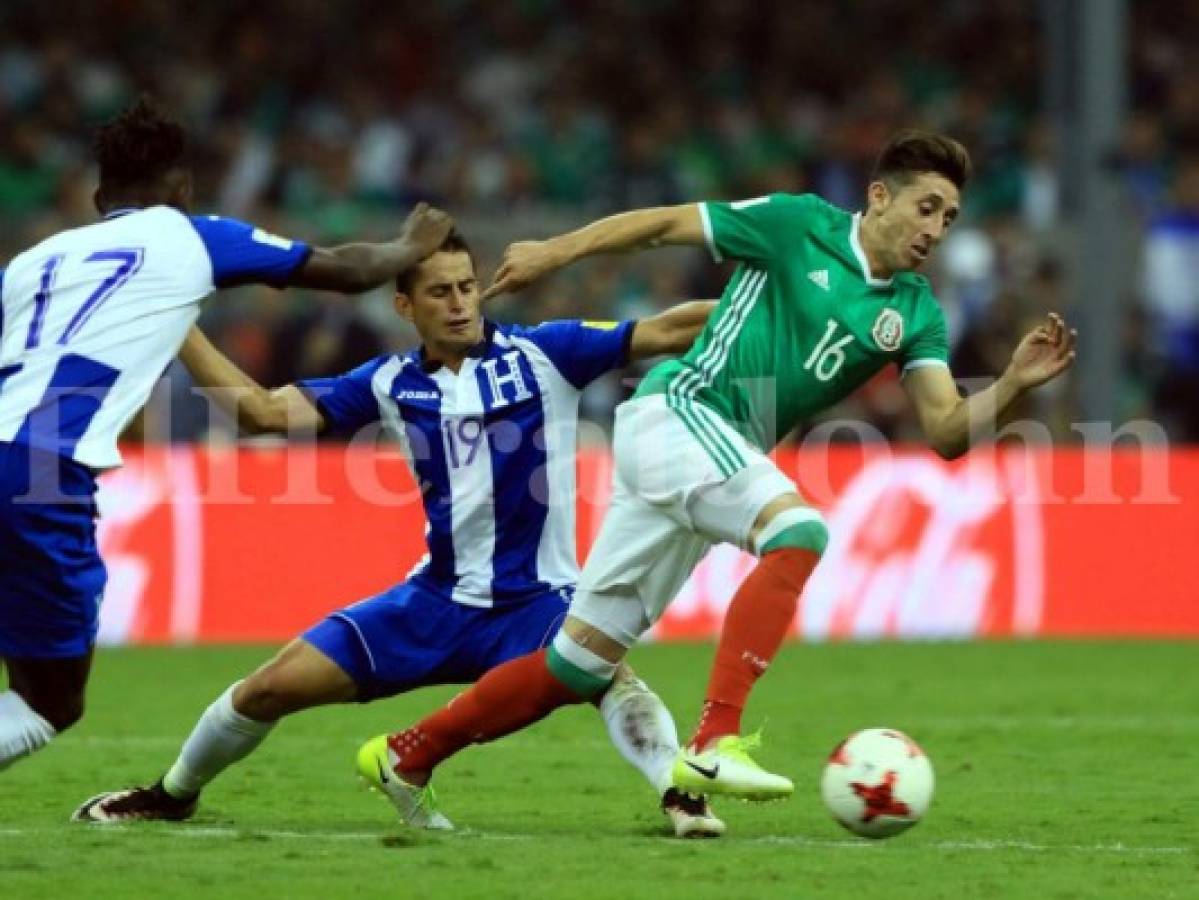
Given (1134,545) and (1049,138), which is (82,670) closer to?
(1134,545)

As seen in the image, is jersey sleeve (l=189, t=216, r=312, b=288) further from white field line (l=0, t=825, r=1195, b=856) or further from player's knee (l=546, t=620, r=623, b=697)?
white field line (l=0, t=825, r=1195, b=856)

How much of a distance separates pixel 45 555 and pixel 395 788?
5.18 ft

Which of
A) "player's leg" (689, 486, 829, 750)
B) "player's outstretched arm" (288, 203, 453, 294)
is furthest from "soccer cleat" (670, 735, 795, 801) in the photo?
"player's outstretched arm" (288, 203, 453, 294)

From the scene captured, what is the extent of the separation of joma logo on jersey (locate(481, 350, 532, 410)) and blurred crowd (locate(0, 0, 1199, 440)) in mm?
8390

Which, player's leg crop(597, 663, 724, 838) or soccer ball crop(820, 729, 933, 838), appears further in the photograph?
player's leg crop(597, 663, 724, 838)

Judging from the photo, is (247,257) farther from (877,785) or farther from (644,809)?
(644,809)

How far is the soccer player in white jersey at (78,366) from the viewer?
6.62m

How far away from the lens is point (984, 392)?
7461mm

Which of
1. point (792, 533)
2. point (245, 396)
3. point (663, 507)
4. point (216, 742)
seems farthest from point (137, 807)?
point (792, 533)

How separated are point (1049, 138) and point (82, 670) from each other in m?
14.5

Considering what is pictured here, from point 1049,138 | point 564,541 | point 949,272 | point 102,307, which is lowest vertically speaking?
point 564,541

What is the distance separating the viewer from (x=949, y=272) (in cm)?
1822

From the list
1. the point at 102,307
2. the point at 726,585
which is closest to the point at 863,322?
the point at 102,307

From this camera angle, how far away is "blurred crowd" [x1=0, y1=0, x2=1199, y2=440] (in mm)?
17641
